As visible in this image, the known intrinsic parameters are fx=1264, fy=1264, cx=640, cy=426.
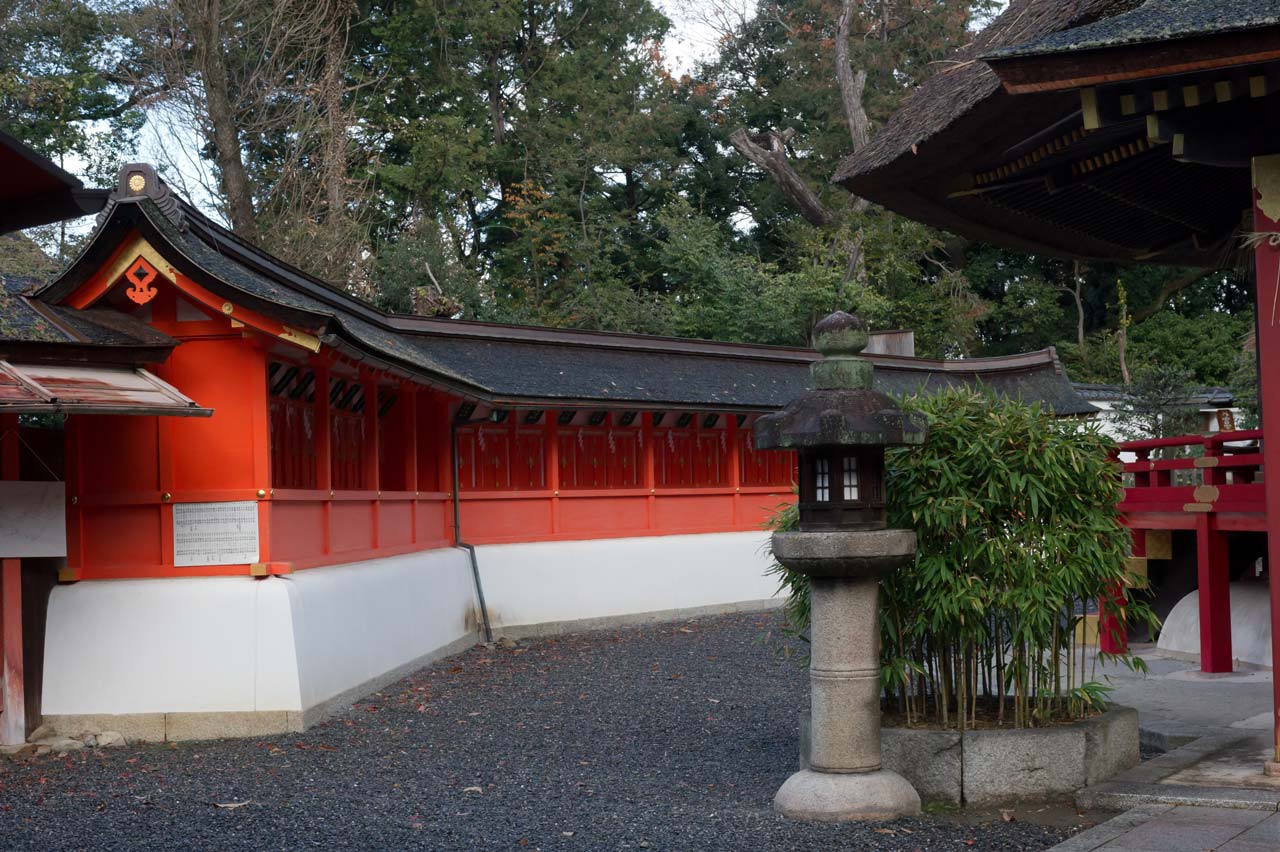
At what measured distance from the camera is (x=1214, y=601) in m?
10.2

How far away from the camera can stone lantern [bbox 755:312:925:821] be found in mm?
6133

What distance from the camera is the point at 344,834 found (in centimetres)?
634

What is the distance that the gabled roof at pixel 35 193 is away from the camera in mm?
5906

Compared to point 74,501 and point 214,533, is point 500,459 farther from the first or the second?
point 74,501

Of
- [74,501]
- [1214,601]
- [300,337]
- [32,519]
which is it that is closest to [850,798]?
[300,337]

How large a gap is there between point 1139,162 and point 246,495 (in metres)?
6.54

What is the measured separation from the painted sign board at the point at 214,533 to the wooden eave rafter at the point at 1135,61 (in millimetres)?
6149

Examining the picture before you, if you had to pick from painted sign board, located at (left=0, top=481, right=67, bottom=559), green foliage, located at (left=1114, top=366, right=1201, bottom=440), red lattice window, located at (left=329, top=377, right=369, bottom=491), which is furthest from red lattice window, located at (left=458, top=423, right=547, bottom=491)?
green foliage, located at (left=1114, top=366, right=1201, bottom=440)

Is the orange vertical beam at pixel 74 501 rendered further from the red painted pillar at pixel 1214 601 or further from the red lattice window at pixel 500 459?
the red painted pillar at pixel 1214 601

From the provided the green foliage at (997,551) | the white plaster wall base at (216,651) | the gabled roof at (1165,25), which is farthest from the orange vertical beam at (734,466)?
the gabled roof at (1165,25)

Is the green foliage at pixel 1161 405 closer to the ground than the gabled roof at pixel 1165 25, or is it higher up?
closer to the ground

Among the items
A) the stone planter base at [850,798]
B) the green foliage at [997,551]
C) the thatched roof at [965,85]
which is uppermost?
the thatched roof at [965,85]

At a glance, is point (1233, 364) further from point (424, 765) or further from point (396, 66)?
point (424, 765)

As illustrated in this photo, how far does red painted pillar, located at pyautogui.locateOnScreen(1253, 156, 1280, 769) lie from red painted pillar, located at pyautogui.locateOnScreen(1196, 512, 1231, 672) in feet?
13.8
